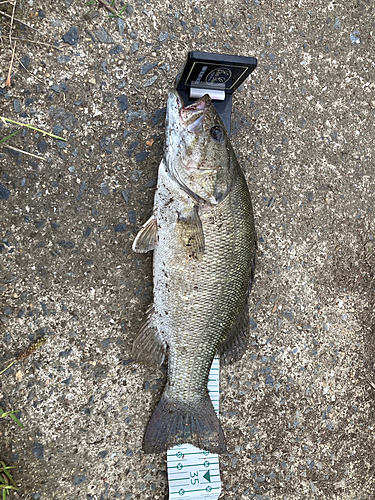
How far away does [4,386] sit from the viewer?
6.89ft

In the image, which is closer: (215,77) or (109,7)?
(215,77)

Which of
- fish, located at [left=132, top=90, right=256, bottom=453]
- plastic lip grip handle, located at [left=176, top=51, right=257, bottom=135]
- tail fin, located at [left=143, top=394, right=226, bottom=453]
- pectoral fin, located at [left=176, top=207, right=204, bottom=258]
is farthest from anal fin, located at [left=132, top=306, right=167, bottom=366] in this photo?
plastic lip grip handle, located at [left=176, top=51, right=257, bottom=135]

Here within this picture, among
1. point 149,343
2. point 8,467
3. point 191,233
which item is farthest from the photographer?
point 149,343

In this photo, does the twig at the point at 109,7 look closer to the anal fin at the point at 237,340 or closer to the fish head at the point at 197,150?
the fish head at the point at 197,150

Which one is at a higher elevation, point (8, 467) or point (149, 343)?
point (149, 343)

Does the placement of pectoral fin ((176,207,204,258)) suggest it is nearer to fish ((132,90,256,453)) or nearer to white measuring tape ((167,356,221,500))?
fish ((132,90,256,453))

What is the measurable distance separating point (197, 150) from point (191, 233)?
44 centimetres

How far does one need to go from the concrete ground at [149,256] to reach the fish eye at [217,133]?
0.45 meters

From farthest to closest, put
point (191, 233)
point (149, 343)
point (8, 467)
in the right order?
point (149, 343) < point (8, 467) < point (191, 233)

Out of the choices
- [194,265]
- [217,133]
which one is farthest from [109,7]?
[194,265]

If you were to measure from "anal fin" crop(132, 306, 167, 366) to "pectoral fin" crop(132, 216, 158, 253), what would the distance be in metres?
0.36

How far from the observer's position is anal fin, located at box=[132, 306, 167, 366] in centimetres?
219

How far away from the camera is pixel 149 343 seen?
2.19 metres

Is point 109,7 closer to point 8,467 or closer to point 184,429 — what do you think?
point 184,429
